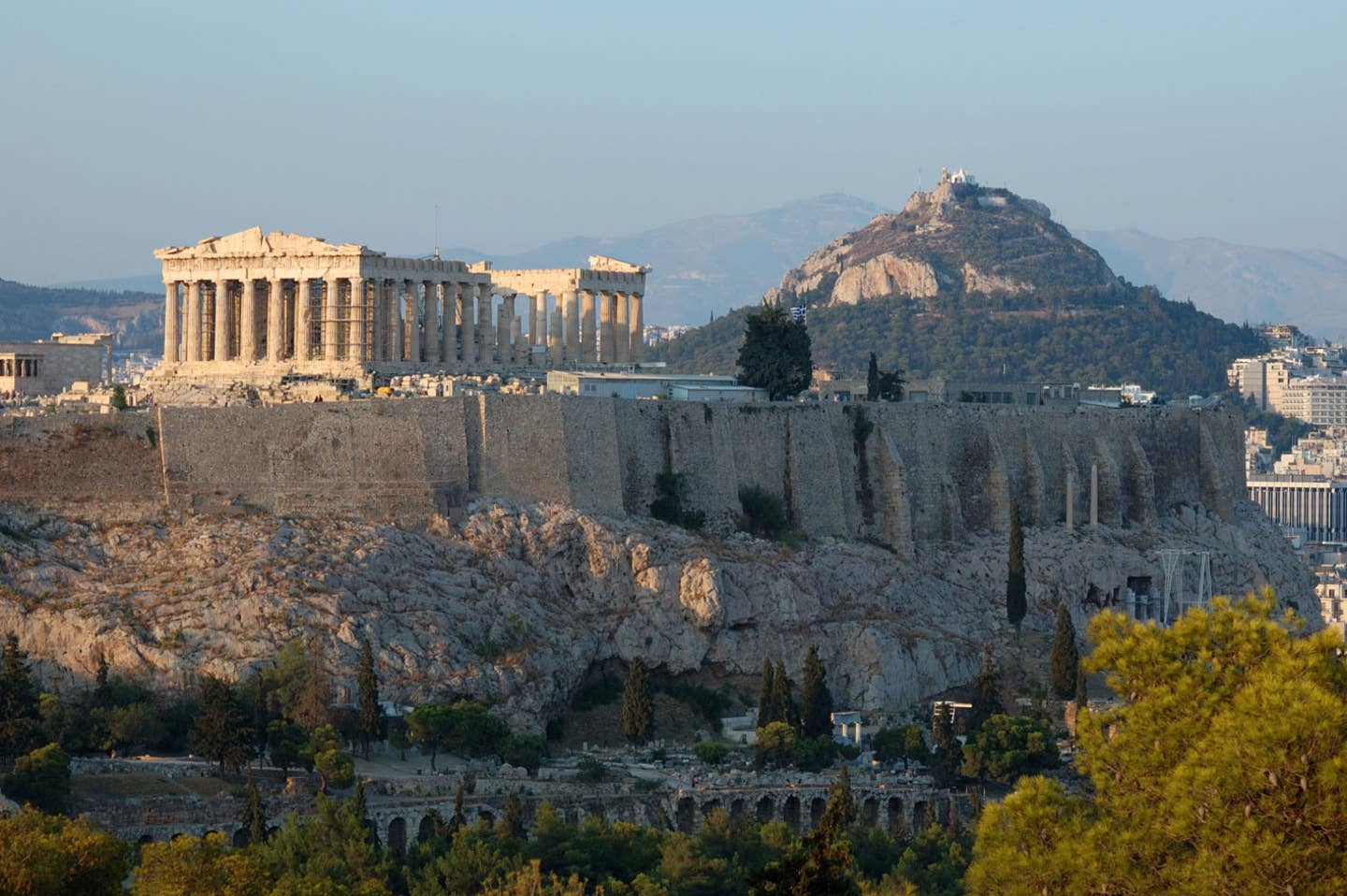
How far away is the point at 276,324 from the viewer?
283ft

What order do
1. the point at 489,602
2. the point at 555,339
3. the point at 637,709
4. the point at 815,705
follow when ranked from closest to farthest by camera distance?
the point at 637,709 < the point at 489,602 < the point at 815,705 < the point at 555,339

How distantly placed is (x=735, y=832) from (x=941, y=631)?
59.7 ft

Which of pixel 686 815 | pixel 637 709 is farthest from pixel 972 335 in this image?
pixel 686 815

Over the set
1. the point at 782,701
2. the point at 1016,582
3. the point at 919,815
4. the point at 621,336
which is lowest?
the point at 919,815

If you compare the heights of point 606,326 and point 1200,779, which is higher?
point 606,326

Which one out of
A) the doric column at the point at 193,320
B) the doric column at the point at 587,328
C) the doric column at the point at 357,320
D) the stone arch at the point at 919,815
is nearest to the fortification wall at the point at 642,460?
the doric column at the point at 357,320

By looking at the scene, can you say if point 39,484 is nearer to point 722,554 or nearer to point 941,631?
point 722,554

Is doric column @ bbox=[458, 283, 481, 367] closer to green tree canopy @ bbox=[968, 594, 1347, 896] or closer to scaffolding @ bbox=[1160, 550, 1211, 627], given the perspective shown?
scaffolding @ bbox=[1160, 550, 1211, 627]

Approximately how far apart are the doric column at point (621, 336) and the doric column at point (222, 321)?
14.6 metres

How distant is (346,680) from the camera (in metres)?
68.0

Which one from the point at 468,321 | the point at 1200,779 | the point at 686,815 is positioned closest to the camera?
the point at 1200,779

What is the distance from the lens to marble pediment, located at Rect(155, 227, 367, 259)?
282 feet

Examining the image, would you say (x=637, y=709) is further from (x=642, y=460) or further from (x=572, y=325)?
(x=572, y=325)

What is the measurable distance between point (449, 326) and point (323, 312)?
16.5ft
